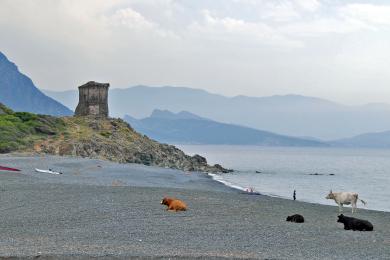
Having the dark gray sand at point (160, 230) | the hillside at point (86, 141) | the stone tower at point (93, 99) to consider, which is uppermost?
the stone tower at point (93, 99)

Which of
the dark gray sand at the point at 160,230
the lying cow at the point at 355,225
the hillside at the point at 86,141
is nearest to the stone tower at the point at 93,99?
the hillside at the point at 86,141

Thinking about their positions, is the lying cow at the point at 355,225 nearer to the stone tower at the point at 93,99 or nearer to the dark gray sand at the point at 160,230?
the dark gray sand at the point at 160,230

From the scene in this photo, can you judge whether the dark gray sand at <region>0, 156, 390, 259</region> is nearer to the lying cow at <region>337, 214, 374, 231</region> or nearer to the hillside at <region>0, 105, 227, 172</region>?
the lying cow at <region>337, 214, 374, 231</region>

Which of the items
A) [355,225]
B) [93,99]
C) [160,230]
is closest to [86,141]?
[93,99]

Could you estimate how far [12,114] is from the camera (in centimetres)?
12612

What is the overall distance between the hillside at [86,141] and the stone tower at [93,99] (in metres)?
6.44

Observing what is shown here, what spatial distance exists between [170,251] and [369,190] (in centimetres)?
7613

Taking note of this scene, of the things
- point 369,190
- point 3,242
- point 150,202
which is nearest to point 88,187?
point 150,202

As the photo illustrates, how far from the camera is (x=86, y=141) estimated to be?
347 feet

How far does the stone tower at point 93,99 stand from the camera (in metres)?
142

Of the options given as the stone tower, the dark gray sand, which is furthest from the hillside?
the dark gray sand

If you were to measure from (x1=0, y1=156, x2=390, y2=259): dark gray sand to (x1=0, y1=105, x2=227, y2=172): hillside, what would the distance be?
64224mm

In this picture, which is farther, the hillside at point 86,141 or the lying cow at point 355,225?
the hillside at point 86,141

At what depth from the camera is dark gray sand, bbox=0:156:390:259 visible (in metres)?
18.5
